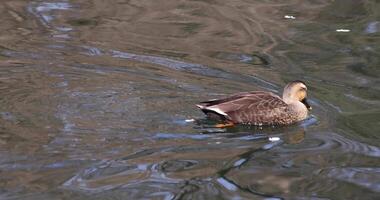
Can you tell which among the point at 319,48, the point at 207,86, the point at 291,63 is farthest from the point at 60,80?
the point at 319,48

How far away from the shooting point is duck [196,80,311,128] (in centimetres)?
938

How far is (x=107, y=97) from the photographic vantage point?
391 inches

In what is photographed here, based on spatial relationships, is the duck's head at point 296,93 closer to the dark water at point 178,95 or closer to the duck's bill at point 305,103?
the duck's bill at point 305,103

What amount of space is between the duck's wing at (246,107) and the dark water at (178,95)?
146 mm

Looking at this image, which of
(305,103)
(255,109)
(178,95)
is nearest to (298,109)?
(305,103)

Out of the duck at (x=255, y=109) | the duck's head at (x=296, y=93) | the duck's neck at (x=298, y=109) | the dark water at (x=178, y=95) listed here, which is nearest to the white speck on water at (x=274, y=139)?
the dark water at (x=178, y=95)

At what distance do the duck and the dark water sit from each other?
13 cm

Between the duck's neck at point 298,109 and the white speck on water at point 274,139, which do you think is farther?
the duck's neck at point 298,109

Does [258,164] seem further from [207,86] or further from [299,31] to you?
[299,31]

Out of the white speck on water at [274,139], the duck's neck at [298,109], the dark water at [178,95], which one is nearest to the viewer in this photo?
the dark water at [178,95]

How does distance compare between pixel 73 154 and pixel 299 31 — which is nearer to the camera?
pixel 73 154

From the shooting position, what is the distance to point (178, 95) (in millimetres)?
10125

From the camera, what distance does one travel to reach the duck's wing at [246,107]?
9.36 meters

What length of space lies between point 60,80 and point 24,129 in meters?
1.80
